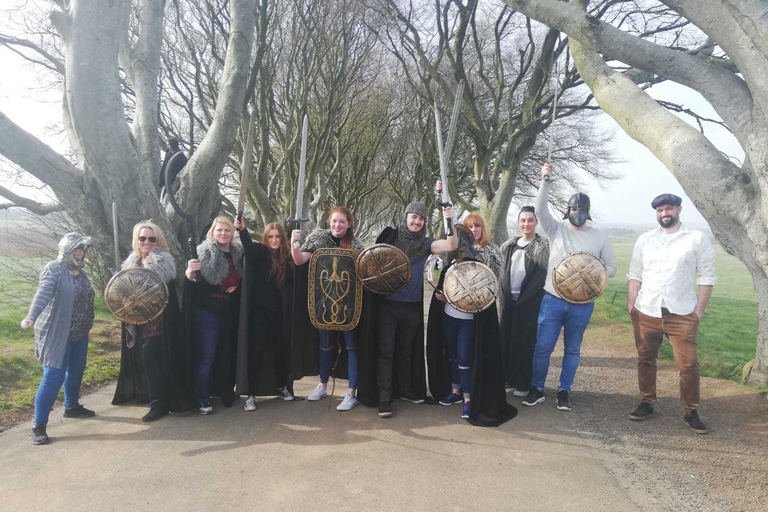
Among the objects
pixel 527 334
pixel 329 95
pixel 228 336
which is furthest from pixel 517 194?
pixel 228 336

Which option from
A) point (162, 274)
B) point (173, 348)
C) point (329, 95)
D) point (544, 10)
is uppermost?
point (329, 95)

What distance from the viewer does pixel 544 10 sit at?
14.4ft

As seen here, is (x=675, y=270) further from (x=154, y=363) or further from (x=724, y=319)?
(x=724, y=319)

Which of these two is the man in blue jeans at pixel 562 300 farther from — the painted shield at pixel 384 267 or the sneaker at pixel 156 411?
the sneaker at pixel 156 411

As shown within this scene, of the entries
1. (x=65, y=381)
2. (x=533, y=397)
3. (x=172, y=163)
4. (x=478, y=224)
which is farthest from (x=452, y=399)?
(x=172, y=163)

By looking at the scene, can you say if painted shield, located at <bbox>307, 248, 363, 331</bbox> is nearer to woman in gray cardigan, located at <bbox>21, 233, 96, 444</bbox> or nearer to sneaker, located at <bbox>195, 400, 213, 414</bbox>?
sneaker, located at <bbox>195, 400, 213, 414</bbox>

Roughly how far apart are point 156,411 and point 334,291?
6.28 feet

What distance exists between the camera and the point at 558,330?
454 cm

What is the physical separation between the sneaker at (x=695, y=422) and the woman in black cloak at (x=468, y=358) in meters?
1.44

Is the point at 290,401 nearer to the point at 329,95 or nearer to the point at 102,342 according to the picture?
the point at 102,342

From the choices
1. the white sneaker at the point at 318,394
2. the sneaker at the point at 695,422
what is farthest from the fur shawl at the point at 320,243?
the sneaker at the point at 695,422

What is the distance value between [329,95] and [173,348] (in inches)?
350

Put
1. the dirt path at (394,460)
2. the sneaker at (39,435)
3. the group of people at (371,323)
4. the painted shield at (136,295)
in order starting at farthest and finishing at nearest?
the group of people at (371,323) < the painted shield at (136,295) < the sneaker at (39,435) < the dirt path at (394,460)

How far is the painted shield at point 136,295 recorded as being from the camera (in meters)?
3.87
